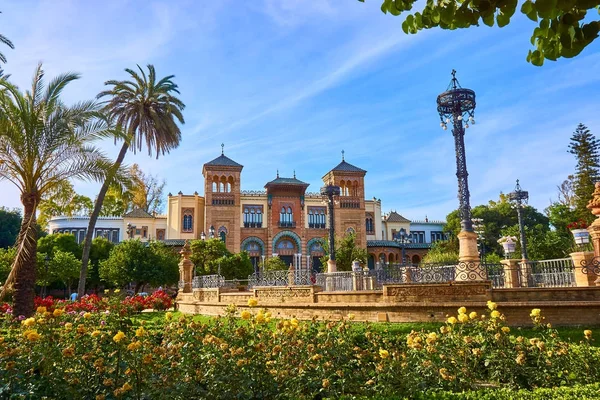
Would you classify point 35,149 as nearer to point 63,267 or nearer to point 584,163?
point 63,267

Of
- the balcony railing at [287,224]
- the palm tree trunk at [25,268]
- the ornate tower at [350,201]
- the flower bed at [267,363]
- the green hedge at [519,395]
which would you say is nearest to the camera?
the flower bed at [267,363]

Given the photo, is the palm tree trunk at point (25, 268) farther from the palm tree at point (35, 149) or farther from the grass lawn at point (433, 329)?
the grass lawn at point (433, 329)

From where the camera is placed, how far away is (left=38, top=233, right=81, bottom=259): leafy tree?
121 feet

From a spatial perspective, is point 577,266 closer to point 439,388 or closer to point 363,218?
point 439,388

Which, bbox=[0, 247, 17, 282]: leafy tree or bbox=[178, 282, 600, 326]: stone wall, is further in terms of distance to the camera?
bbox=[0, 247, 17, 282]: leafy tree

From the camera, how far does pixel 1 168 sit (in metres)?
11.6

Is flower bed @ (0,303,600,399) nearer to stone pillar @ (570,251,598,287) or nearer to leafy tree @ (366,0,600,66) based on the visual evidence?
leafy tree @ (366,0,600,66)

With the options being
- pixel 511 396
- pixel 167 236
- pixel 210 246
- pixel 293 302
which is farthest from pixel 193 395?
pixel 167 236

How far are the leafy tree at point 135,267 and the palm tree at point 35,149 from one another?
69.8 feet

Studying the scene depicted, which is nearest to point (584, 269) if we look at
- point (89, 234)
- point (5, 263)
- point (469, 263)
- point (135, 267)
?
point (469, 263)

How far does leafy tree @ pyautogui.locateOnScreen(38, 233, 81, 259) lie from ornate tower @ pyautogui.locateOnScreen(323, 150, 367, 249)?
998 inches

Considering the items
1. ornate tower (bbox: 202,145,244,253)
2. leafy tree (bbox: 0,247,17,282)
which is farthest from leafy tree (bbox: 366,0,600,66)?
ornate tower (bbox: 202,145,244,253)

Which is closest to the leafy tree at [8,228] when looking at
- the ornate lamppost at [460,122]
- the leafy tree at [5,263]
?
the leafy tree at [5,263]

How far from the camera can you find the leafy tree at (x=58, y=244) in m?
36.9
